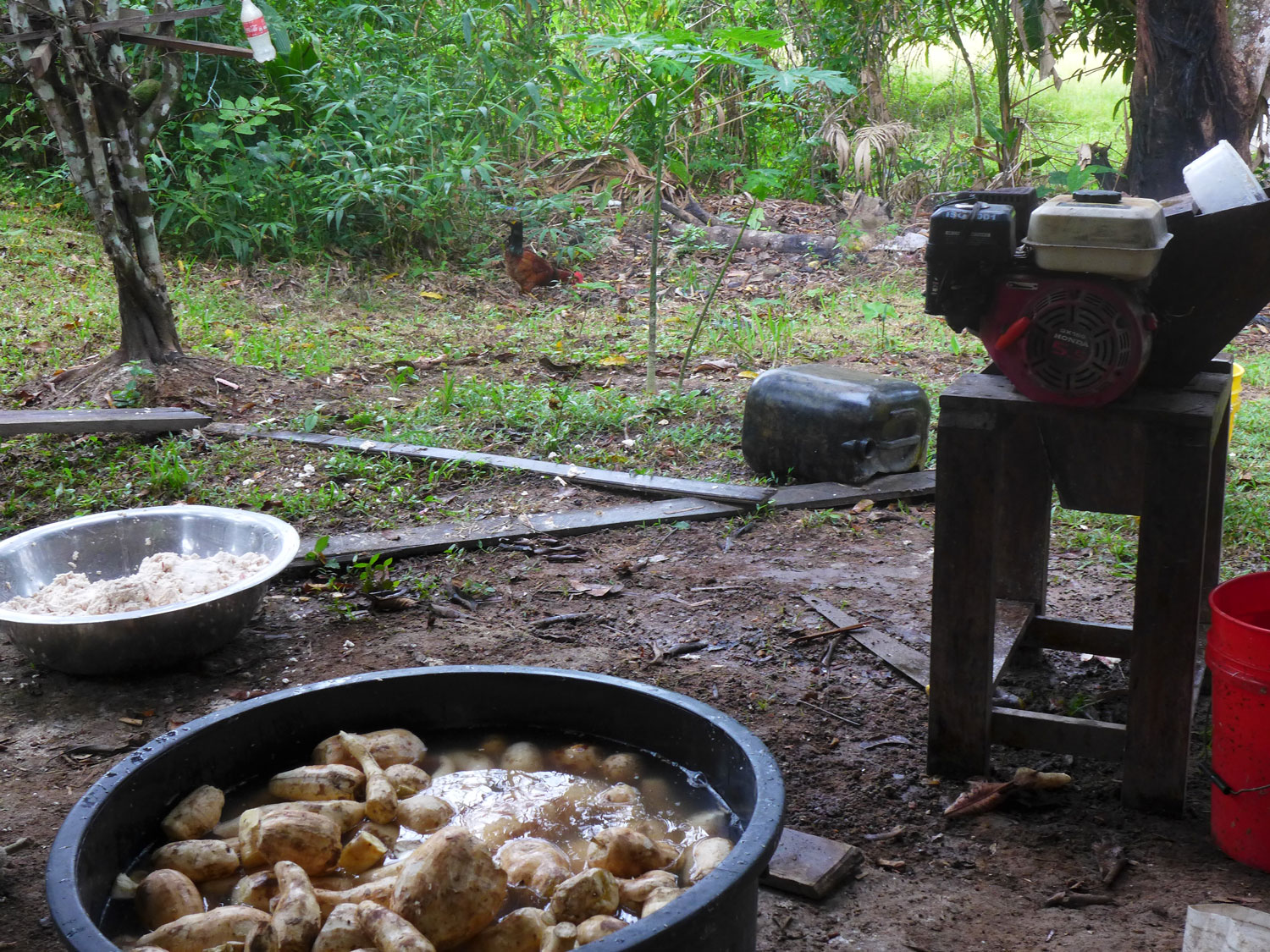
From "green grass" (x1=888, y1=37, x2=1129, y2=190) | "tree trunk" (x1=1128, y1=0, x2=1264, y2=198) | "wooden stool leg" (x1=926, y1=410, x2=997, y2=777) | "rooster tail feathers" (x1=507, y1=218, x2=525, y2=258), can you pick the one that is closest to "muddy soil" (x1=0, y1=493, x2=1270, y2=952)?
"wooden stool leg" (x1=926, y1=410, x2=997, y2=777)

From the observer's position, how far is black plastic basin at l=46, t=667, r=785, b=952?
1.43 meters

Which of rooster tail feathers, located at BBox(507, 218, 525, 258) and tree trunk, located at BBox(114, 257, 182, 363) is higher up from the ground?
rooster tail feathers, located at BBox(507, 218, 525, 258)

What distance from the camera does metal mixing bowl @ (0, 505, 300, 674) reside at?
2.84 metres

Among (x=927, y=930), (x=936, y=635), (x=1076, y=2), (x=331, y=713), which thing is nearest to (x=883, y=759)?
(x=936, y=635)

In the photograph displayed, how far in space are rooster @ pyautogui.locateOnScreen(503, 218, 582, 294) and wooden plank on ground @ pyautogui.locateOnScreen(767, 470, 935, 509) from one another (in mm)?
4000

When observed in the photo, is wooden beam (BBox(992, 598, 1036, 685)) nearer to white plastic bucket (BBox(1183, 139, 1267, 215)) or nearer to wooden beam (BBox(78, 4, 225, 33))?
white plastic bucket (BBox(1183, 139, 1267, 215))

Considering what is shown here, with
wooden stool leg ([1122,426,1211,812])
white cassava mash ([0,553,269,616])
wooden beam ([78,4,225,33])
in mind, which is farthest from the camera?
wooden beam ([78,4,225,33])

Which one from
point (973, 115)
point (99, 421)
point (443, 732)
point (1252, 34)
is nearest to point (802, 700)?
point (443, 732)

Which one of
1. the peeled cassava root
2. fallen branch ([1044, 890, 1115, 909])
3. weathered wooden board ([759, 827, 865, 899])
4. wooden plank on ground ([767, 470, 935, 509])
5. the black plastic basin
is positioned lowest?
fallen branch ([1044, 890, 1115, 909])

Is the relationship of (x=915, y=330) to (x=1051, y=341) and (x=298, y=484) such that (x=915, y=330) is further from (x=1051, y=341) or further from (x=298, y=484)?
(x=1051, y=341)

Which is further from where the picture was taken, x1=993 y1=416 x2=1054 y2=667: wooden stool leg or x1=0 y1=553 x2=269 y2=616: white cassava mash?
x1=0 y1=553 x2=269 y2=616: white cassava mash

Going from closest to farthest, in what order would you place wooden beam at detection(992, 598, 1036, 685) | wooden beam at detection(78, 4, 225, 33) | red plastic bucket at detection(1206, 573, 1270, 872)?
1. red plastic bucket at detection(1206, 573, 1270, 872)
2. wooden beam at detection(992, 598, 1036, 685)
3. wooden beam at detection(78, 4, 225, 33)

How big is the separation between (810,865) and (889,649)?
1.07 m

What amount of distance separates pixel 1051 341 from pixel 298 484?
10.4ft
